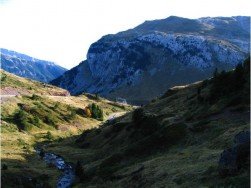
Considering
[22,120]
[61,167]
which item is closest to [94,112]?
[22,120]

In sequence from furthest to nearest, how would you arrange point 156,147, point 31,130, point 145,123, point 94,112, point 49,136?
point 94,112, point 31,130, point 49,136, point 145,123, point 156,147

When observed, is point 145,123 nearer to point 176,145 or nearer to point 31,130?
point 176,145

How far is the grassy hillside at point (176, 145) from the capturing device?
44375mm

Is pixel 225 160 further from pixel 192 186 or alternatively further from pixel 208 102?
pixel 208 102

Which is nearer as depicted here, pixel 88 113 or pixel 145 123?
pixel 145 123

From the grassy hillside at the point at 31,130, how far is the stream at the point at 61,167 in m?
1.29

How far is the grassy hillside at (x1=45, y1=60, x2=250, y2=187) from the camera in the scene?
146 feet

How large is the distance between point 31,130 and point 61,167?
1994 inches

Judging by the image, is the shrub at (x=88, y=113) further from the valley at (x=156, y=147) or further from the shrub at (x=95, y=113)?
the valley at (x=156, y=147)

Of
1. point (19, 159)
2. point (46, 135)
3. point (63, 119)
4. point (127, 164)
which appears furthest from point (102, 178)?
point (63, 119)

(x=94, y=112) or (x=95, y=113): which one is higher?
(x=94, y=112)

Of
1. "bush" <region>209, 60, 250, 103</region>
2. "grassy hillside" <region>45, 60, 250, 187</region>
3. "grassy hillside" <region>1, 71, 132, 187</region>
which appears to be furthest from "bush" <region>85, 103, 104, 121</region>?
"bush" <region>209, 60, 250, 103</region>

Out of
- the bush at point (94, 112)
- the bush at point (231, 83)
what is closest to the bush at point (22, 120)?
the bush at point (94, 112)

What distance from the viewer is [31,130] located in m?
128
